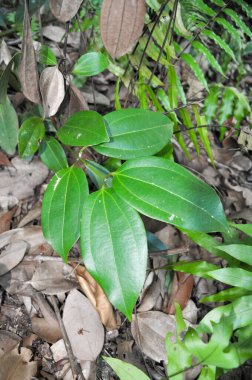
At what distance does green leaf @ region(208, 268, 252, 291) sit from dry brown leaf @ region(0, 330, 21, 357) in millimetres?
639

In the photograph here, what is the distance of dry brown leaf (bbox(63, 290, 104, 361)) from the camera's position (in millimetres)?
1172

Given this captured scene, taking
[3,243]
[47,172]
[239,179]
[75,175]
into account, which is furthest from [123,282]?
[239,179]

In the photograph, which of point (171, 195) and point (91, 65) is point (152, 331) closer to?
point (171, 195)

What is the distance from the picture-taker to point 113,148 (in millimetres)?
1049

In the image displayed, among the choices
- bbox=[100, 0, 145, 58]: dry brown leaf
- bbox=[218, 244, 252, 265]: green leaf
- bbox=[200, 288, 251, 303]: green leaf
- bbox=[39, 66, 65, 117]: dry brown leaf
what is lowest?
bbox=[200, 288, 251, 303]: green leaf

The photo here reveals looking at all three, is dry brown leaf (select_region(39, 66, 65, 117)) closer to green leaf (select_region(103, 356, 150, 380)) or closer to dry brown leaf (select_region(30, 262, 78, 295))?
dry brown leaf (select_region(30, 262, 78, 295))

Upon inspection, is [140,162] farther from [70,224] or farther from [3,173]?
[3,173]

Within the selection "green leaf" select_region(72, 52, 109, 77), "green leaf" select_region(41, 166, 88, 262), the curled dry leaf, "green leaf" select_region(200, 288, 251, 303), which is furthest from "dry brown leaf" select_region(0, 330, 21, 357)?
"green leaf" select_region(72, 52, 109, 77)

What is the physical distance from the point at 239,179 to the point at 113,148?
1.05 m

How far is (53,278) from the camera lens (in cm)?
128

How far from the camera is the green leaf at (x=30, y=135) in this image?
1106mm

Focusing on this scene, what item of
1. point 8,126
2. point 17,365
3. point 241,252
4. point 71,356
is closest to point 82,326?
point 71,356

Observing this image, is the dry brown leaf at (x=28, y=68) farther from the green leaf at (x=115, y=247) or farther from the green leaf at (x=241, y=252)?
the green leaf at (x=241, y=252)

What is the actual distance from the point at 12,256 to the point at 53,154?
0.37 meters
